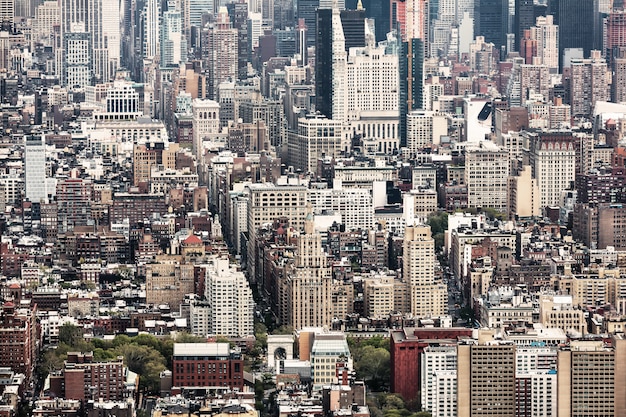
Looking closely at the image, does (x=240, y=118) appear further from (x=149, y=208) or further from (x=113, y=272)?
(x=113, y=272)

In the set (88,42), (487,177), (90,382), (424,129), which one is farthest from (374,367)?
(88,42)

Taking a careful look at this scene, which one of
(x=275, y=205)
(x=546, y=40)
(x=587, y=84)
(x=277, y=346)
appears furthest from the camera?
(x=546, y=40)

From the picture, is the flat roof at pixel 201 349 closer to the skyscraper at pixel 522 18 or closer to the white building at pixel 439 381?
the white building at pixel 439 381

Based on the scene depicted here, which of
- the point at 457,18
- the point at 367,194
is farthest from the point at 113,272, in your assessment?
the point at 457,18

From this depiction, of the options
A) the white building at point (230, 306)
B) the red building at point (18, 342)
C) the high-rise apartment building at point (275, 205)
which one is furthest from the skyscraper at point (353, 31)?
the red building at point (18, 342)

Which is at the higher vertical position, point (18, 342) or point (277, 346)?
point (18, 342)

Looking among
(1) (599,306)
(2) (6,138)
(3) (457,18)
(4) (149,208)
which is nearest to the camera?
(1) (599,306)

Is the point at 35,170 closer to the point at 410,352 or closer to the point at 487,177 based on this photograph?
the point at 487,177

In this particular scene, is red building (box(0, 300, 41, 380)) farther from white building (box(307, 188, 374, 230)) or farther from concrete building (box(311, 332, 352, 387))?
white building (box(307, 188, 374, 230))
